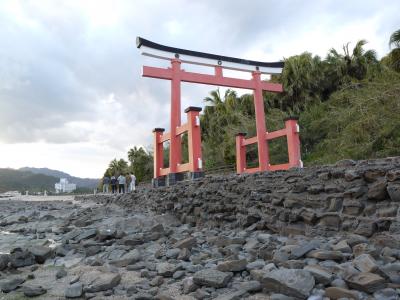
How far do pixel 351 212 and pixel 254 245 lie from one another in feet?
4.32

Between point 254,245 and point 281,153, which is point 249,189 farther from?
point 281,153

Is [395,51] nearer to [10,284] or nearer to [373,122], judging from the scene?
[373,122]

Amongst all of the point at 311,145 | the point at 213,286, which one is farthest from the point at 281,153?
the point at 213,286

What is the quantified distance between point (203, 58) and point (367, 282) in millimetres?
9956

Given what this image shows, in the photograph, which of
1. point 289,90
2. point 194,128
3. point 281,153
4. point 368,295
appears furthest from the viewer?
point 289,90

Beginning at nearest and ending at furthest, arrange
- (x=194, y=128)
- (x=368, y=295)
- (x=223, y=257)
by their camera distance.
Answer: (x=368, y=295) → (x=223, y=257) → (x=194, y=128)

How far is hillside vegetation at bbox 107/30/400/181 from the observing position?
378 inches

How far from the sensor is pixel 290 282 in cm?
299

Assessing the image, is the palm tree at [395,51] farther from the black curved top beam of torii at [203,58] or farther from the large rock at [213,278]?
the large rock at [213,278]

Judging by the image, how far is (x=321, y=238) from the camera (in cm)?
427

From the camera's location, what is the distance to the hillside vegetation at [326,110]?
378 inches

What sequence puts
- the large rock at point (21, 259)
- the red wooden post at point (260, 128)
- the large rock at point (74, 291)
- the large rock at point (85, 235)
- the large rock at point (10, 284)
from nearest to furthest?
the large rock at point (74, 291) < the large rock at point (10, 284) < the large rock at point (21, 259) < the large rock at point (85, 235) < the red wooden post at point (260, 128)

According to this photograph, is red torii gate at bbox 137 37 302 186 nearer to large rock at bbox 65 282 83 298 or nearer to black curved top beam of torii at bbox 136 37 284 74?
black curved top beam of torii at bbox 136 37 284 74

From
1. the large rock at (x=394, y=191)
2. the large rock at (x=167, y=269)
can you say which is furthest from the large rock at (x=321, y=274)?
the large rock at (x=167, y=269)
